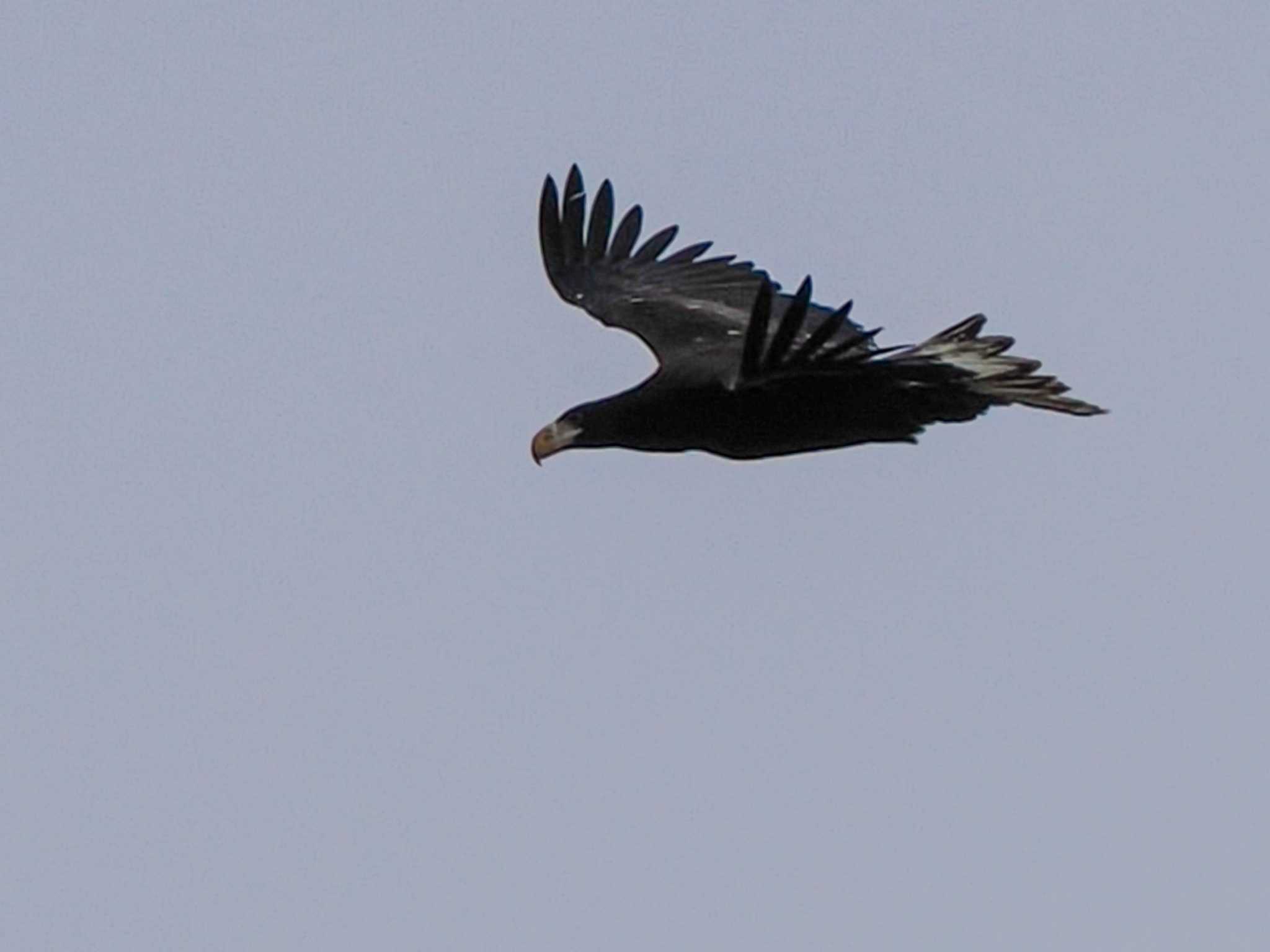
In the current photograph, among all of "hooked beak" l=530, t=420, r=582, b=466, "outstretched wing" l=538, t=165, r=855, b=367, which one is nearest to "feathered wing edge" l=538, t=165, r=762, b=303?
"outstretched wing" l=538, t=165, r=855, b=367

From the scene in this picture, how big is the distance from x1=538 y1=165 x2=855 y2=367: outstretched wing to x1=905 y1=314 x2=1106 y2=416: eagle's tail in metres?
1.67

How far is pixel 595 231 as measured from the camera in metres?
16.4

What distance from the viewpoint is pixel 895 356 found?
13141mm

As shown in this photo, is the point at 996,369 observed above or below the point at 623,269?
below

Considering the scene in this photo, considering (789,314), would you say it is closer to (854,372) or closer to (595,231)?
(854,372)

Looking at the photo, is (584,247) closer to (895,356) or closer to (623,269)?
(623,269)

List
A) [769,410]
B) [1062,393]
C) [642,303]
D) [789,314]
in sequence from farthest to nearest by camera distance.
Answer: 1. [642,303]
2. [1062,393]
3. [769,410]
4. [789,314]

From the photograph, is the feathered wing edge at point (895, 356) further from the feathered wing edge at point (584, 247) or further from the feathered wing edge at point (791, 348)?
the feathered wing edge at point (584, 247)

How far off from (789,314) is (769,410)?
39.2 inches

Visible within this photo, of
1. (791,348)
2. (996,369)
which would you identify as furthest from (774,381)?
(996,369)

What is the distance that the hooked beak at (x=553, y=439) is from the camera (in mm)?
14617

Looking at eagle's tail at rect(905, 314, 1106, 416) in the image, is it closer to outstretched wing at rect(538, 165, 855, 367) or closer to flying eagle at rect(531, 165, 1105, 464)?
flying eagle at rect(531, 165, 1105, 464)

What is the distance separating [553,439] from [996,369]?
1.87m

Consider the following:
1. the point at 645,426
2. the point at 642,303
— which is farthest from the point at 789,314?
the point at 642,303
